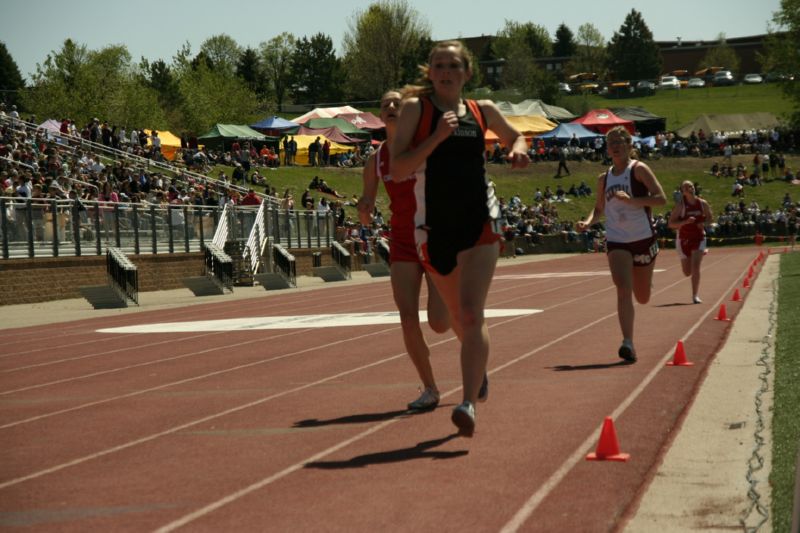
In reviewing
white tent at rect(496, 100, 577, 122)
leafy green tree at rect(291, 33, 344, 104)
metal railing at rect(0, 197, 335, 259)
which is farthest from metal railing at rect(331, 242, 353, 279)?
leafy green tree at rect(291, 33, 344, 104)

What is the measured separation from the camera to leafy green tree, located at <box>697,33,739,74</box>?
15775cm

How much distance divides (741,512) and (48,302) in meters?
23.4

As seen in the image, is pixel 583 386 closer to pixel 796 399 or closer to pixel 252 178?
pixel 796 399

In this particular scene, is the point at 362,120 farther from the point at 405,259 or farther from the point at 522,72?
the point at 522,72

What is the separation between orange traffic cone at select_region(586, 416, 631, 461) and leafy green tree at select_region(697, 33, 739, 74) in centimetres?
15823

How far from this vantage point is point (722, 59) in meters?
158

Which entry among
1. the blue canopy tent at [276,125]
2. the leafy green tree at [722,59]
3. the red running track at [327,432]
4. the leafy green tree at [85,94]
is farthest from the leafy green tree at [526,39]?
the red running track at [327,432]

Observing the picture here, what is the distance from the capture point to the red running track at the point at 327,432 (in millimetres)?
5348

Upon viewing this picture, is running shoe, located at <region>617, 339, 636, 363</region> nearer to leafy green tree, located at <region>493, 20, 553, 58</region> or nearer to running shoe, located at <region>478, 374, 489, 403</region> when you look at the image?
running shoe, located at <region>478, 374, 489, 403</region>

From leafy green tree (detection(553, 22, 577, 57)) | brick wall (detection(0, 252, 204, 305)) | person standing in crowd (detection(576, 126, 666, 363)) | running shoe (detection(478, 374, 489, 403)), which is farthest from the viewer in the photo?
leafy green tree (detection(553, 22, 577, 57))

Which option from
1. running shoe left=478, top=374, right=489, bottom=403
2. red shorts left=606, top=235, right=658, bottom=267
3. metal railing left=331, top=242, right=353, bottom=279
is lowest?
metal railing left=331, top=242, right=353, bottom=279

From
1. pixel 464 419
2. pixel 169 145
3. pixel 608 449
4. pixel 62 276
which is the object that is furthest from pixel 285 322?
pixel 169 145

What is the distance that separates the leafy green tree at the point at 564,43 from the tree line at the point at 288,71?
21cm

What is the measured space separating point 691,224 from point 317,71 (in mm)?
121463
